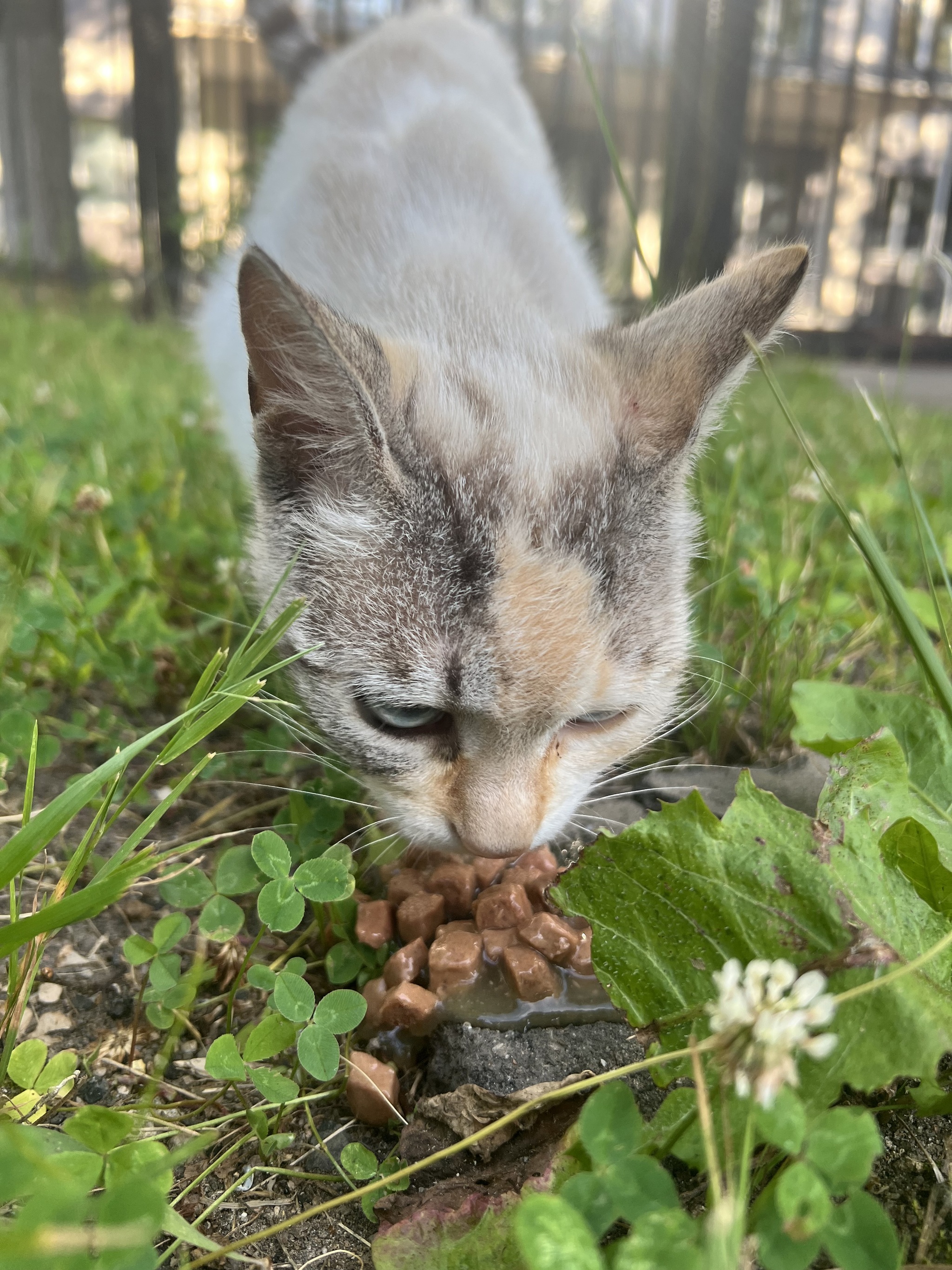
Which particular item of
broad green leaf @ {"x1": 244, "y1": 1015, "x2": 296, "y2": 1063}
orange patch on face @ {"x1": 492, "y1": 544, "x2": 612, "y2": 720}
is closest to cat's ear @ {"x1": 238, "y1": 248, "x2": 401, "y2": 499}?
orange patch on face @ {"x1": 492, "y1": 544, "x2": 612, "y2": 720}

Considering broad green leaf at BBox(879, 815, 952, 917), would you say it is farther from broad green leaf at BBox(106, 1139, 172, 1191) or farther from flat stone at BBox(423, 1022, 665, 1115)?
broad green leaf at BBox(106, 1139, 172, 1191)

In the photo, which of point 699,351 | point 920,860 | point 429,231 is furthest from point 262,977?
point 429,231

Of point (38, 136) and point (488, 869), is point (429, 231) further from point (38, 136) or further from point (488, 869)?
point (38, 136)

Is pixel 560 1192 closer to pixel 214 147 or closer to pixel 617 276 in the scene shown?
pixel 617 276

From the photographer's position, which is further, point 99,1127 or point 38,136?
point 38,136

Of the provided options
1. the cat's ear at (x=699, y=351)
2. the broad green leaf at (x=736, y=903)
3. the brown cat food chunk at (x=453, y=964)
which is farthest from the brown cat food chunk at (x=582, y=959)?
the cat's ear at (x=699, y=351)

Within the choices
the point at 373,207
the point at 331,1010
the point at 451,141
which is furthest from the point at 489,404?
the point at 451,141
